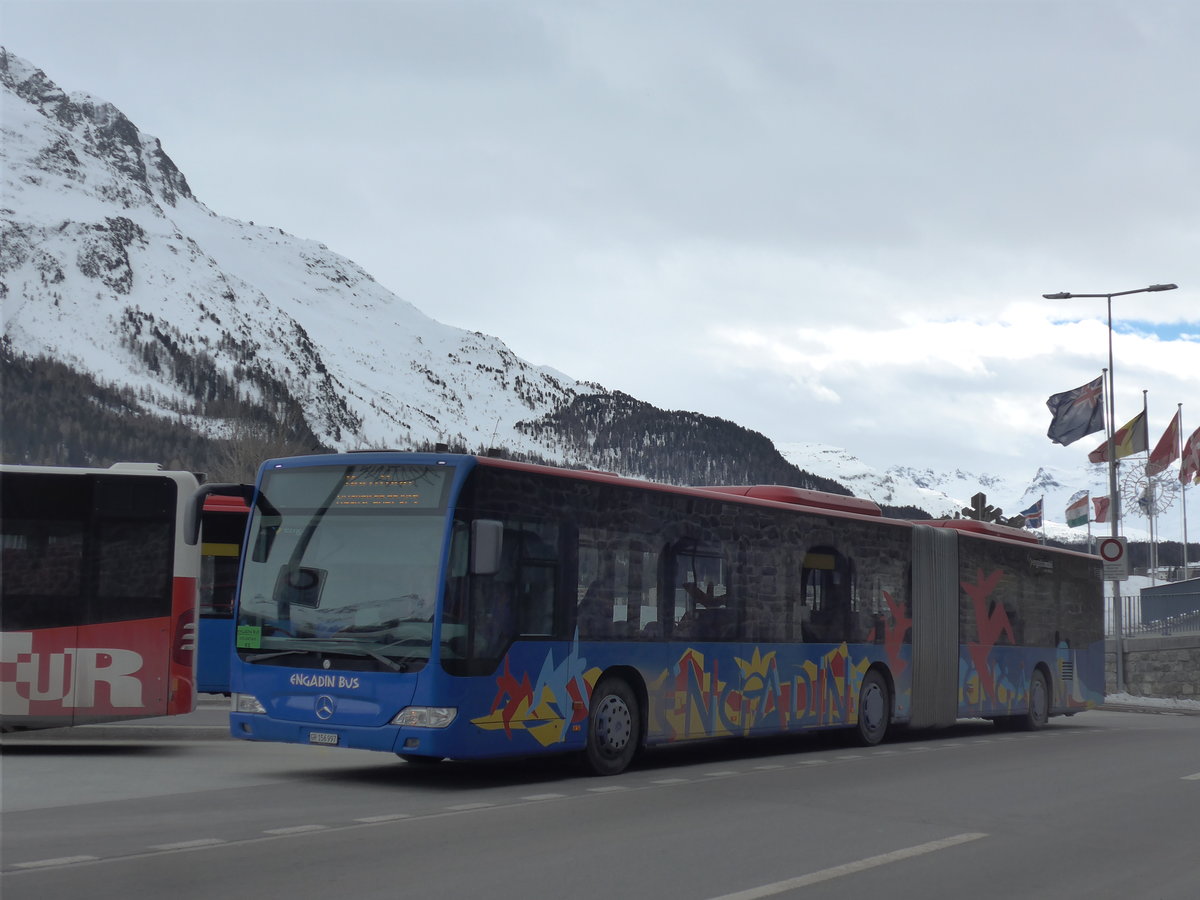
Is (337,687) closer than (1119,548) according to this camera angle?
Yes

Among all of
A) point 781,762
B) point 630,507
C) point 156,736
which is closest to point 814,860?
point 630,507

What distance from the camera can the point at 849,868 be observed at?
28.6ft

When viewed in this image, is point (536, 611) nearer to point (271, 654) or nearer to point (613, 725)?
point (613, 725)

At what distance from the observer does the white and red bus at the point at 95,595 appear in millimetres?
14367

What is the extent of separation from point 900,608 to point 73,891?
45.0 ft

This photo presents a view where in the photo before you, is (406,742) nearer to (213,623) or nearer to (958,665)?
(213,623)

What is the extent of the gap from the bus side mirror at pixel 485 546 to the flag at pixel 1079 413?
3102 cm

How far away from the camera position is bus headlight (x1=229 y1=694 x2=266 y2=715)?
12.7 meters

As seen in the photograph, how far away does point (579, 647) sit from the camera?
13.4 meters

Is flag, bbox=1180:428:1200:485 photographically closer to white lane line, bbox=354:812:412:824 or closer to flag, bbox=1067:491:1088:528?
flag, bbox=1067:491:1088:528

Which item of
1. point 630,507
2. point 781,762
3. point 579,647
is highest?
point 630,507

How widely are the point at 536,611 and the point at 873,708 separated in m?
7.13

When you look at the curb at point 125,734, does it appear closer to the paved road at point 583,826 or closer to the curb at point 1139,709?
the paved road at point 583,826

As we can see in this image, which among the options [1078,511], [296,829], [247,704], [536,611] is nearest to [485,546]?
[536,611]
